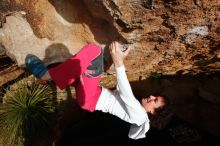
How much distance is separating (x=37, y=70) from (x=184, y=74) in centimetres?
248

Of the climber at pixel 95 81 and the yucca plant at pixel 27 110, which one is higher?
the climber at pixel 95 81

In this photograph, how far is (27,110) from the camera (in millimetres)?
4832

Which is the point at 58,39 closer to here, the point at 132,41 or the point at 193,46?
the point at 132,41

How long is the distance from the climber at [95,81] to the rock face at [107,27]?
0.84 feet

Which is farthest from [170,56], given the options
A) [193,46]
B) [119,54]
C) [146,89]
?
[119,54]

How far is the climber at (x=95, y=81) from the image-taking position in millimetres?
3195

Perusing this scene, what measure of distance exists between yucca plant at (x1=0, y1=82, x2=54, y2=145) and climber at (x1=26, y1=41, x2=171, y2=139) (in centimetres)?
113

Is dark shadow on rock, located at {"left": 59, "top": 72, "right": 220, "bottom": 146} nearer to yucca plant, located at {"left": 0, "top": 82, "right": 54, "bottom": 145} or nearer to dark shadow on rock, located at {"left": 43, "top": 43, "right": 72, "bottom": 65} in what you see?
yucca plant, located at {"left": 0, "top": 82, "right": 54, "bottom": 145}

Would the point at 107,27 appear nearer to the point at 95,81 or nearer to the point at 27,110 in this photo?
the point at 95,81

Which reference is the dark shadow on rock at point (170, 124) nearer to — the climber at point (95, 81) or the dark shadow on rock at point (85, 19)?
the climber at point (95, 81)

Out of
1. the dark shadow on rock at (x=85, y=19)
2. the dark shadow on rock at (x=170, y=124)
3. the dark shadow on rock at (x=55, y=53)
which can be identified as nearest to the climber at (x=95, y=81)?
the dark shadow on rock at (x=55, y=53)

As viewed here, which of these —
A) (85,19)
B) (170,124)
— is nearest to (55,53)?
(85,19)

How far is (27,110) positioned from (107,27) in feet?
5.18

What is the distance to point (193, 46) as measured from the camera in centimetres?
420
